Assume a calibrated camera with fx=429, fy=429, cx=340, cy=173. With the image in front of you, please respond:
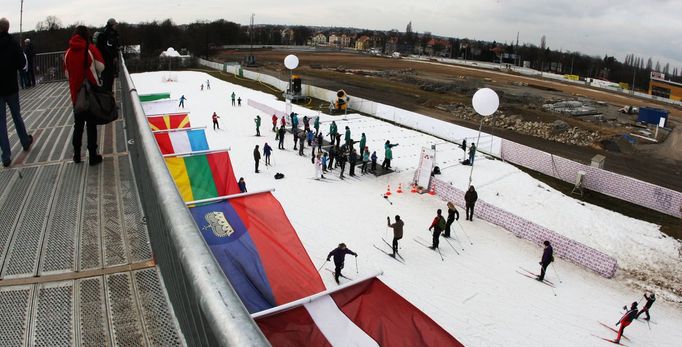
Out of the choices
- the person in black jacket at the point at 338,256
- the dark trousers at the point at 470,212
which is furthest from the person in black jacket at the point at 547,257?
the person in black jacket at the point at 338,256

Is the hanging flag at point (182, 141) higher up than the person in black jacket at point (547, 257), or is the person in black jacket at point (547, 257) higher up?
the hanging flag at point (182, 141)

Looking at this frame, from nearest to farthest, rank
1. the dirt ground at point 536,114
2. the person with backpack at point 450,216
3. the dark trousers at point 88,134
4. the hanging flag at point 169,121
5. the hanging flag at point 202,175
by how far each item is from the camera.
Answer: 1. the dark trousers at point 88,134
2. the hanging flag at point 202,175
3. the hanging flag at point 169,121
4. the person with backpack at point 450,216
5. the dirt ground at point 536,114

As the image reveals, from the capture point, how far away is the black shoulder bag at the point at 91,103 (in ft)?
15.2

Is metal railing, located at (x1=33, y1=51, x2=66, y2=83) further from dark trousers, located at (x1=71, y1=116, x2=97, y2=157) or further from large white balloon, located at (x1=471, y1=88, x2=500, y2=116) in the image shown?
large white balloon, located at (x1=471, y1=88, x2=500, y2=116)

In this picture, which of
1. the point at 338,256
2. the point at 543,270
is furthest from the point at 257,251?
the point at 543,270

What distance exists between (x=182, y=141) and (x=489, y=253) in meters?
10.3

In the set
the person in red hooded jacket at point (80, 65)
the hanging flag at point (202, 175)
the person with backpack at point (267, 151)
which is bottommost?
the person with backpack at point (267, 151)

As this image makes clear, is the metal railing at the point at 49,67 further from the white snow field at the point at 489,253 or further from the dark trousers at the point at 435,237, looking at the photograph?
the dark trousers at the point at 435,237

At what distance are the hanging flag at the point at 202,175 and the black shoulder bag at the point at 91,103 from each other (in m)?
3.25

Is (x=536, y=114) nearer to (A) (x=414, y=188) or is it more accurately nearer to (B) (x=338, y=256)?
(A) (x=414, y=188)

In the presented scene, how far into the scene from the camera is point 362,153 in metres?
22.7

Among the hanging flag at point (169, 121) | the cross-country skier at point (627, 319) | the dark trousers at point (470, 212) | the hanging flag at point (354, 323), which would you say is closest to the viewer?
the hanging flag at point (354, 323)

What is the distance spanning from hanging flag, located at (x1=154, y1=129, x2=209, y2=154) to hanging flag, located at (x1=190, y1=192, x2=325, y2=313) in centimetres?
608

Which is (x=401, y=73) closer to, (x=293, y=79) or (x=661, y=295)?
(x=293, y=79)
